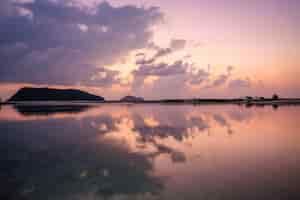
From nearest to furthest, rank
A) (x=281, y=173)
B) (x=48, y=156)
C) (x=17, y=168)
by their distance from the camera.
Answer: (x=281, y=173) < (x=17, y=168) < (x=48, y=156)

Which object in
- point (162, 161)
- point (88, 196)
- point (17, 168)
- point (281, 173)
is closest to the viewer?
point (88, 196)

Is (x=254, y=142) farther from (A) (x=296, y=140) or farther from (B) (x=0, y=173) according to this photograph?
(B) (x=0, y=173)

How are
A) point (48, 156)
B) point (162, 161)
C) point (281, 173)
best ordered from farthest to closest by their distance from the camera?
point (48, 156) < point (162, 161) < point (281, 173)

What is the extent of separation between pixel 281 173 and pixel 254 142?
6.83 metres

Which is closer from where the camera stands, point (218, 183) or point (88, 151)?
point (218, 183)

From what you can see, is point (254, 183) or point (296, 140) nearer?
point (254, 183)

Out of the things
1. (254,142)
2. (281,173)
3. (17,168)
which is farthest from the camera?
(254,142)

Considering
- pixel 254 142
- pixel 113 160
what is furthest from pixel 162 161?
pixel 254 142

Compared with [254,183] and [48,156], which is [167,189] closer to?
[254,183]

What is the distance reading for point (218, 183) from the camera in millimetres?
8078

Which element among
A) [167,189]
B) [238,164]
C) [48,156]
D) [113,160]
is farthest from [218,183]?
[48,156]

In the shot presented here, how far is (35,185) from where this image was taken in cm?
807

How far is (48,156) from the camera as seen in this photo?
39.6ft

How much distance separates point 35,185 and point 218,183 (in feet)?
20.5
